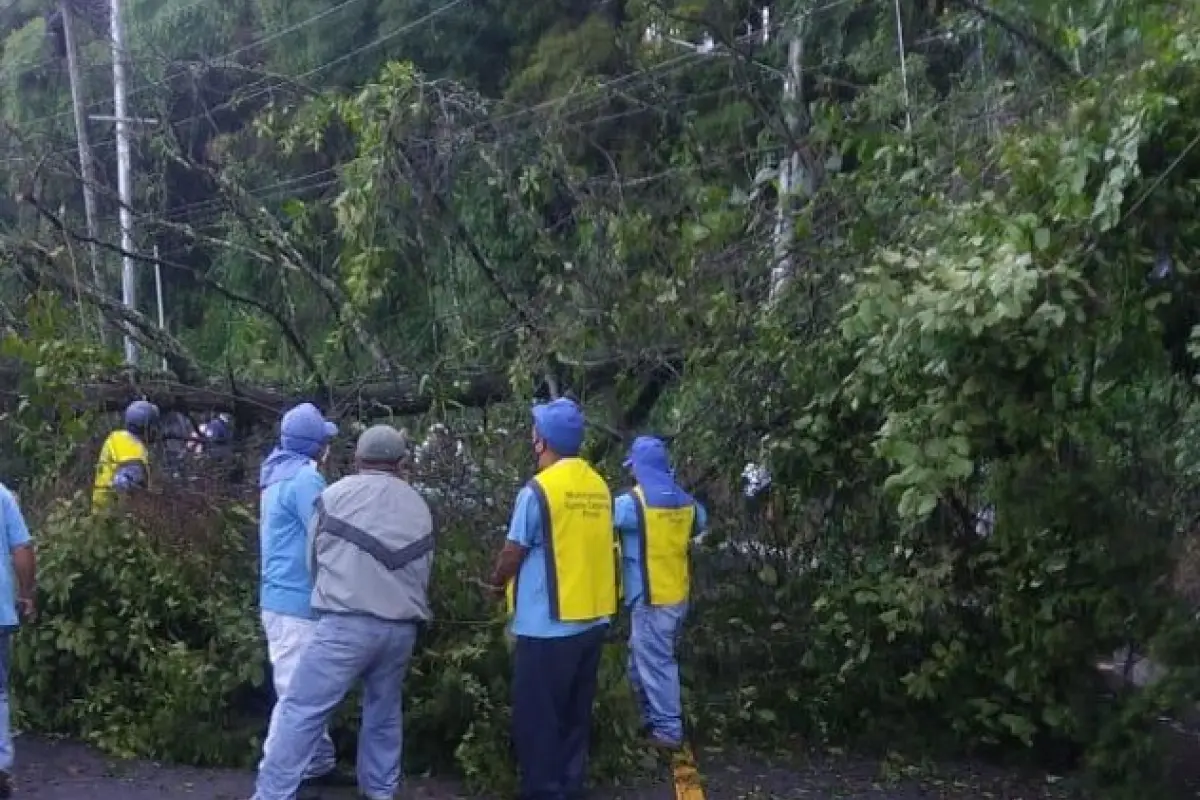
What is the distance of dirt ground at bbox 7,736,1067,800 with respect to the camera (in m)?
7.94

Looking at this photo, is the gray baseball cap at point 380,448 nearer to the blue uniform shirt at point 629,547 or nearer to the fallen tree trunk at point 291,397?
the blue uniform shirt at point 629,547

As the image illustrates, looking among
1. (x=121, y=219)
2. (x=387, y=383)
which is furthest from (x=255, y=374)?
(x=121, y=219)

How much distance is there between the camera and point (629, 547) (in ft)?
27.3

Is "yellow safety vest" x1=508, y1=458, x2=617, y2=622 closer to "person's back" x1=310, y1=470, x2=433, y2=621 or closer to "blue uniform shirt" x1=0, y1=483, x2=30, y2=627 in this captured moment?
"person's back" x1=310, y1=470, x2=433, y2=621

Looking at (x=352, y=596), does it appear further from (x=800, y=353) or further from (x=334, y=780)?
(x=800, y=353)

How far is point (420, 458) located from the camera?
9.14 metres

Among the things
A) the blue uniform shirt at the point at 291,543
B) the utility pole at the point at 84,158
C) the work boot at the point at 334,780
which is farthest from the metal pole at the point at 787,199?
the utility pole at the point at 84,158

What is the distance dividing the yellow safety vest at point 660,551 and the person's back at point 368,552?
137 cm

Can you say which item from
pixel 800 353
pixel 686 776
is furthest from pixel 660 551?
pixel 800 353

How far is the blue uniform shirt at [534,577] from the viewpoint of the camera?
734 cm

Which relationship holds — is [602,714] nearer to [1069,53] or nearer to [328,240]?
[1069,53]

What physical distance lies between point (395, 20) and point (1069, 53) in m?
13.2

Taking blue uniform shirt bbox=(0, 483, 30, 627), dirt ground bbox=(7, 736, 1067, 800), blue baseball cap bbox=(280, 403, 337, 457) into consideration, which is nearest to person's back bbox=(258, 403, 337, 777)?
blue baseball cap bbox=(280, 403, 337, 457)

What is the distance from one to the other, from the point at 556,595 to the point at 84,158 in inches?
297
